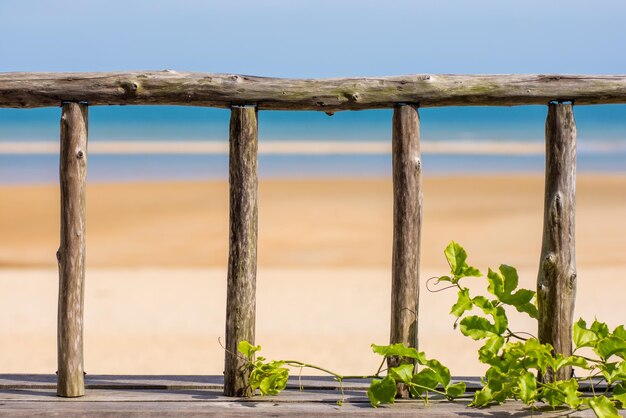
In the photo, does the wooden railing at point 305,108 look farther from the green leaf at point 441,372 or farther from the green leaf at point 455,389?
the green leaf at point 455,389

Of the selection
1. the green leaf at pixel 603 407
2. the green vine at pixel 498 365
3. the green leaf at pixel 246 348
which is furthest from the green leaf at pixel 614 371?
the green leaf at pixel 246 348

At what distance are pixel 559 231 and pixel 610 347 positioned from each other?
19.0 inches

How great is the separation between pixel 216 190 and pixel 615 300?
31.8ft

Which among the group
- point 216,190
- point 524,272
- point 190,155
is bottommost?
point 524,272

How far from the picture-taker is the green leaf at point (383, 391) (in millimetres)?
3631

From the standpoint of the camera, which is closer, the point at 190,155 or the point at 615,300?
the point at 615,300

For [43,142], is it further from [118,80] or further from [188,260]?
[118,80]

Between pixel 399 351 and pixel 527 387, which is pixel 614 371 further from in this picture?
pixel 399 351

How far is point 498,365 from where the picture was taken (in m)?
3.69

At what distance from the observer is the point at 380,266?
10.1m

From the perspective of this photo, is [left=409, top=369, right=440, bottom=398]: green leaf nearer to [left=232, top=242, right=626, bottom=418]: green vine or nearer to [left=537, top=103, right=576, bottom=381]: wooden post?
[left=232, top=242, right=626, bottom=418]: green vine

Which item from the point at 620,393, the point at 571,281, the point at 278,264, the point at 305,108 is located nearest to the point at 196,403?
the point at 305,108

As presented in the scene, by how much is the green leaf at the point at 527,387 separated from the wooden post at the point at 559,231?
188 millimetres

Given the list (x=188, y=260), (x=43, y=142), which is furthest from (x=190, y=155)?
(x=188, y=260)
